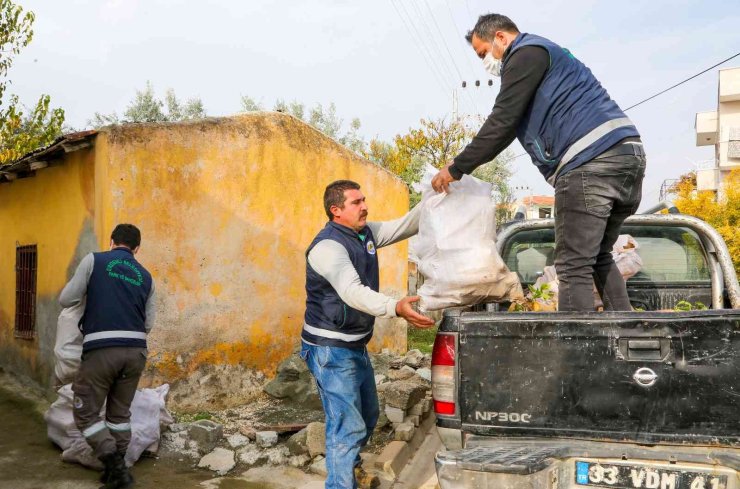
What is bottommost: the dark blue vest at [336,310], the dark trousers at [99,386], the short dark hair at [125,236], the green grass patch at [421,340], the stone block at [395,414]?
the green grass patch at [421,340]

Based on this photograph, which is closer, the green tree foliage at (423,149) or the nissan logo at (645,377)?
the nissan logo at (645,377)

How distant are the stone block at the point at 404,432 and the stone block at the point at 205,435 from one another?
154 centimetres

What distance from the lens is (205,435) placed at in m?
5.32

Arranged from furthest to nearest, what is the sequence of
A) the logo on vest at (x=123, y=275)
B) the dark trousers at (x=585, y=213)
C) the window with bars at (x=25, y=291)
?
the window with bars at (x=25, y=291), the logo on vest at (x=123, y=275), the dark trousers at (x=585, y=213)

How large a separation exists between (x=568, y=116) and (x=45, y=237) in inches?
262

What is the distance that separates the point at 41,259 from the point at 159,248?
2.27 m

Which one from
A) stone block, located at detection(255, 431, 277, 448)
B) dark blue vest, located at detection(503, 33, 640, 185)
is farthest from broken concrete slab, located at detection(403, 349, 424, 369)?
dark blue vest, located at detection(503, 33, 640, 185)

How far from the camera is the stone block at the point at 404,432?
5.32 metres

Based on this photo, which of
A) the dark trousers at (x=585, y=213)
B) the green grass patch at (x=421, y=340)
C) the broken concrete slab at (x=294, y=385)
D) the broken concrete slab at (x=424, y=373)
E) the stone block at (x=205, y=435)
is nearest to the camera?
the dark trousers at (x=585, y=213)

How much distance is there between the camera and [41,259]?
25.2 feet

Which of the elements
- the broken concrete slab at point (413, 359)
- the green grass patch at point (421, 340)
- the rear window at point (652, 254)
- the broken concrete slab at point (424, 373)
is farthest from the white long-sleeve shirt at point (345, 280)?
the green grass patch at point (421, 340)

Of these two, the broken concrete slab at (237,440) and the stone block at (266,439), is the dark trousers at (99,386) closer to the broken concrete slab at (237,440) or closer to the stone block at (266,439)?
the broken concrete slab at (237,440)

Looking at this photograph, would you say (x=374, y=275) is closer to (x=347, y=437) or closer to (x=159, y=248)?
(x=347, y=437)

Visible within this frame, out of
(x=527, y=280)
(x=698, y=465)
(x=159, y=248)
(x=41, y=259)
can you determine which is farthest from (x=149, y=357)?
(x=698, y=465)
